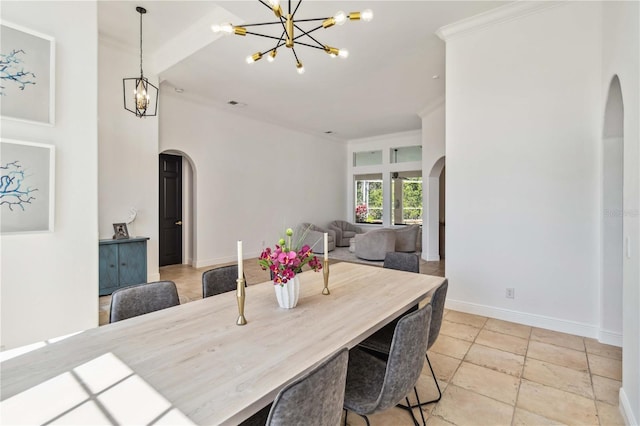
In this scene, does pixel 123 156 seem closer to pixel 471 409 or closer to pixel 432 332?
pixel 432 332

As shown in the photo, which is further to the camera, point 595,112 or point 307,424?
point 595,112

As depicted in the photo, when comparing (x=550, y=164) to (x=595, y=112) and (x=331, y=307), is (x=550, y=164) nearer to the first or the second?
(x=595, y=112)

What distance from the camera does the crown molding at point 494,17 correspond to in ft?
10.0

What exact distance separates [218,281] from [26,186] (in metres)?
1.78

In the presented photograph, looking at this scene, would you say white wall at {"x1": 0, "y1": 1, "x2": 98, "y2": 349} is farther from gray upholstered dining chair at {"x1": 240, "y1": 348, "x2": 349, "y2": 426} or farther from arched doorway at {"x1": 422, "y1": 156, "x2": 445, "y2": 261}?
arched doorway at {"x1": 422, "y1": 156, "x2": 445, "y2": 261}

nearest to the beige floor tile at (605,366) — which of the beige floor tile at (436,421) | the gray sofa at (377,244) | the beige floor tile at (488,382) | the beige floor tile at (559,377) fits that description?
the beige floor tile at (559,377)

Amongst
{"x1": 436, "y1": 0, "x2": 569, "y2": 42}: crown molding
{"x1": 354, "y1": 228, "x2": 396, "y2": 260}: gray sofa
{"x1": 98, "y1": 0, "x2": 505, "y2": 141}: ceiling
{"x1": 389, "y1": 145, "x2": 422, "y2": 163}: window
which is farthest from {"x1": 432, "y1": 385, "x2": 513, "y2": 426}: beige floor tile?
{"x1": 389, "y1": 145, "x2": 422, "y2": 163}: window

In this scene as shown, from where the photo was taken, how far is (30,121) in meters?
2.42

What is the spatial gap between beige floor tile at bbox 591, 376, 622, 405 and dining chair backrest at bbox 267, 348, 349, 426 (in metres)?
2.17

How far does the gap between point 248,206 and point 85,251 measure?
424cm

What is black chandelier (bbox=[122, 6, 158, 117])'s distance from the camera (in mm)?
3695

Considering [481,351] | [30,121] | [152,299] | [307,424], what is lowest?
[481,351]

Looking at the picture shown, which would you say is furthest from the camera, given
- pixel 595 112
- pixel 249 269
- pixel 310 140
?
pixel 310 140

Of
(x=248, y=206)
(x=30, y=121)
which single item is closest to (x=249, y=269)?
(x=248, y=206)
